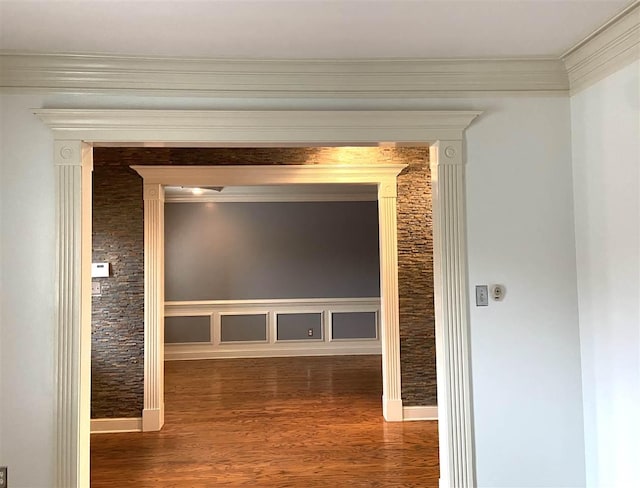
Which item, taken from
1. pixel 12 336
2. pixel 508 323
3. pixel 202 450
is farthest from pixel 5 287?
pixel 508 323

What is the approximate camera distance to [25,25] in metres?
2.00

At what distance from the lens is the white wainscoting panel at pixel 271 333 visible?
23.2ft

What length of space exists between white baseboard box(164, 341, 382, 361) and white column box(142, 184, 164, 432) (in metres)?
3.05

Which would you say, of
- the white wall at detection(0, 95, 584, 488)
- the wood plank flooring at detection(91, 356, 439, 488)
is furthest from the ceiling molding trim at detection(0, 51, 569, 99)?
the wood plank flooring at detection(91, 356, 439, 488)

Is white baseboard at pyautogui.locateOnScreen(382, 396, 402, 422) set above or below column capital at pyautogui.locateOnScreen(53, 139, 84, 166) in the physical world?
below

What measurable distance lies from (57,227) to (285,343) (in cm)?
520

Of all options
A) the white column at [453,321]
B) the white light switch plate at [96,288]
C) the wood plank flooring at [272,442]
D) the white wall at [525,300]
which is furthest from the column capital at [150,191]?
the white wall at [525,300]

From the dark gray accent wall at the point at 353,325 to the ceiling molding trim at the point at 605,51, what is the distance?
530cm

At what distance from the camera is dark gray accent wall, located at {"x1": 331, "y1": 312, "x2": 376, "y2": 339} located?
7.30 m

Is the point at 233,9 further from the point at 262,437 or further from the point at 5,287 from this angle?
the point at 262,437

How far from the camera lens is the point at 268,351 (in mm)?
7125

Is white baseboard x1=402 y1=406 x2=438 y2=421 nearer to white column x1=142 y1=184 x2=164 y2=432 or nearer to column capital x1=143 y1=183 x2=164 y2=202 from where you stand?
white column x1=142 y1=184 x2=164 y2=432

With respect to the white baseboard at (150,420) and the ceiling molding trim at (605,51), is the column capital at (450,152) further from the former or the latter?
the white baseboard at (150,420)

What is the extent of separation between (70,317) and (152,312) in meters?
1.66
